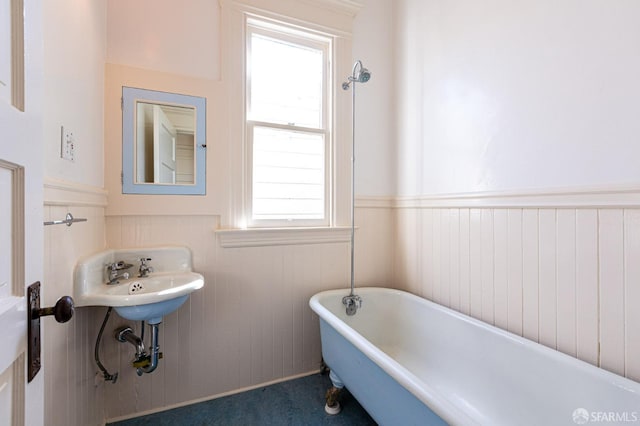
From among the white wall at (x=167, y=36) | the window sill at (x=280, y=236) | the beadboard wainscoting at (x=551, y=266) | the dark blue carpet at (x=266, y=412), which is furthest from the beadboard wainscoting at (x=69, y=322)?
the beadboard wainscoting at (x=551, y=266)

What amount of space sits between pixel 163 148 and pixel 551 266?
1.99 metres

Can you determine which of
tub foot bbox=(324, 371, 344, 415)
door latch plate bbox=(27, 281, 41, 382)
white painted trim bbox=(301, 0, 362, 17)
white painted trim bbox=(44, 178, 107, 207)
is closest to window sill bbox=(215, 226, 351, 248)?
white painted trim bbox=(44, 178, 107, 207)

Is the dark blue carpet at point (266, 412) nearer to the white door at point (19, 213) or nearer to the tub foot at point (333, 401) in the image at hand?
the tub foot at point (333, 401)

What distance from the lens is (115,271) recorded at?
Answer: 1422 mm

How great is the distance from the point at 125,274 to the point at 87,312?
0.71 feet

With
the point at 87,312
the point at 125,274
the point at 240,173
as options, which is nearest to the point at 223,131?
the point at 240,173

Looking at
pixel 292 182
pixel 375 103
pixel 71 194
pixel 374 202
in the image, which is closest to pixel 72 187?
pixel 71 194

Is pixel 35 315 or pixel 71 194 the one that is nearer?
Answer: pixel 35 315

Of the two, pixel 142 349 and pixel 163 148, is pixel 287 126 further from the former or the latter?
pixel 142 349

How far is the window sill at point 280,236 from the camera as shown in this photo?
1725 mm

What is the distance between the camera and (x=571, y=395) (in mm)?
1058

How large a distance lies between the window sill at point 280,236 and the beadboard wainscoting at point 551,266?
0.63 m

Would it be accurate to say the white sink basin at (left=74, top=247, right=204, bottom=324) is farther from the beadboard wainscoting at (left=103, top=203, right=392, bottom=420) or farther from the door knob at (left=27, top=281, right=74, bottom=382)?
the door knob at (left=27, top=281, right=74, bottom=382)

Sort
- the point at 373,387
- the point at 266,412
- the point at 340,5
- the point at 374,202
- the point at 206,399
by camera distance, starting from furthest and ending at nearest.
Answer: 1. the point at 374,202
2. the point at 340,5
3. the point at 206,399
4. the point at 266,412
5. the point at 373,387
